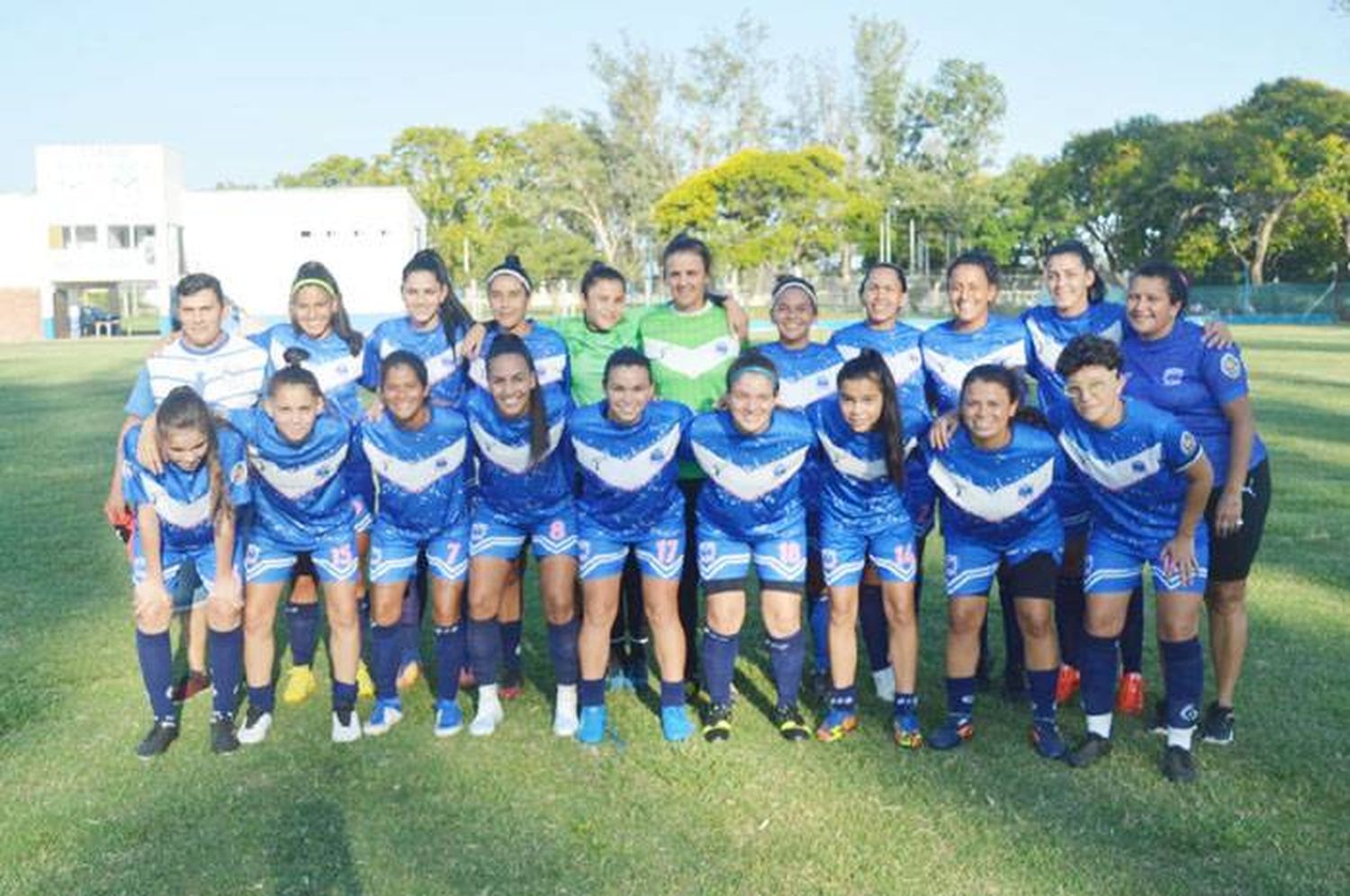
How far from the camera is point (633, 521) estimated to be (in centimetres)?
466

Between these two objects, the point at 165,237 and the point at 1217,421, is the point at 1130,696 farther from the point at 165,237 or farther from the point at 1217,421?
the point at 165,237

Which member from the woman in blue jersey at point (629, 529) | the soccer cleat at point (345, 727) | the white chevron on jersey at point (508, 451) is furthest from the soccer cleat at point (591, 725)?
the white chevron on jersey at point (508, 451)

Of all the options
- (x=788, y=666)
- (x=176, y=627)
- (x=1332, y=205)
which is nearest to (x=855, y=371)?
(x=788, y=666)

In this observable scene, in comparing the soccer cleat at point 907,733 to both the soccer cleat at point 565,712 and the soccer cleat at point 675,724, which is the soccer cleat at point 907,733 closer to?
Answer: the soccer cleat at point 675,724

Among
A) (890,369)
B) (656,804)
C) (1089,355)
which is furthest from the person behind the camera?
(890,369)

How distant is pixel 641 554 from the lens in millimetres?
4691

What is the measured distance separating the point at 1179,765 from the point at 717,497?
191cm

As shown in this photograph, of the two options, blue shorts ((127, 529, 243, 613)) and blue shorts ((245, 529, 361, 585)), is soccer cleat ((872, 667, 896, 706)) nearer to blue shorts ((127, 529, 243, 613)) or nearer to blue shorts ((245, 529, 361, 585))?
blue shorts ((245, 529, 361, 585))

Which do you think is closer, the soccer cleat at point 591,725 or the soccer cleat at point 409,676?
the soccer cleat at point 591,725

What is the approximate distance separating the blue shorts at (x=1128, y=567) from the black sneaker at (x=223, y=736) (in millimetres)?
3280

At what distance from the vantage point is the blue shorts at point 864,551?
4562 millimetres

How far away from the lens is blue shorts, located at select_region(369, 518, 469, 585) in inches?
186

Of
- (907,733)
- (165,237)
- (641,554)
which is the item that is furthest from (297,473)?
(165,237)

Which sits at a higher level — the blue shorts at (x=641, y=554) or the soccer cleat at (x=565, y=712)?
the blue shorts at (x=641, y=554)
